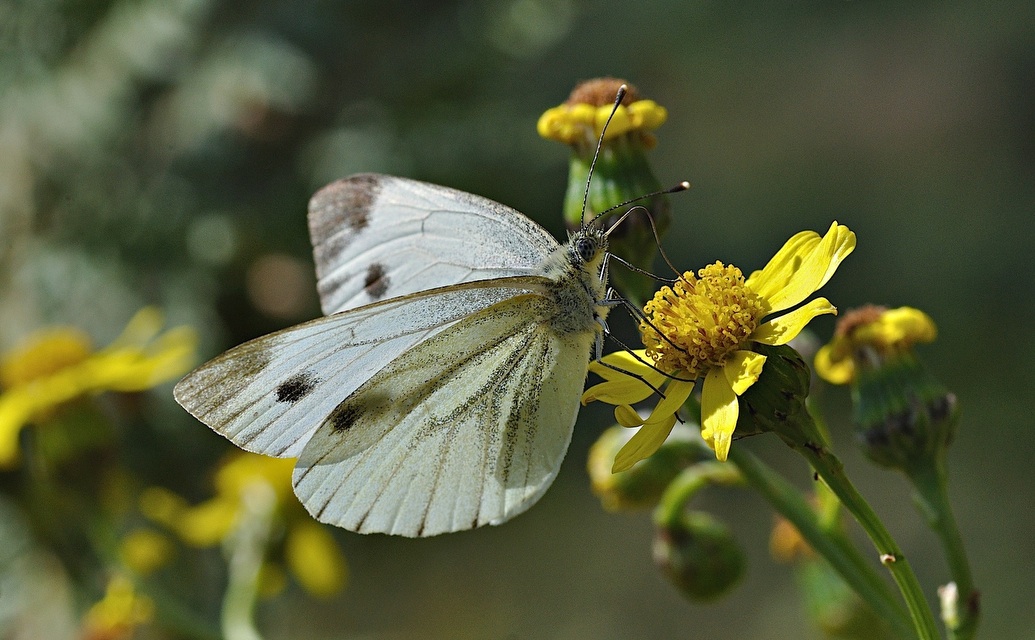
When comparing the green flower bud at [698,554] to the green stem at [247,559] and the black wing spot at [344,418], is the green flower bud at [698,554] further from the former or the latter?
the green stem at [247,559]

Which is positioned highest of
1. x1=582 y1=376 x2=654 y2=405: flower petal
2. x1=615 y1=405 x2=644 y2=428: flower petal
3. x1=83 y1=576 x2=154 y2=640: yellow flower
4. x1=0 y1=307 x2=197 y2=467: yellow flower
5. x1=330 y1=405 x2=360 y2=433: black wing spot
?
x1=615 y1=405 x2=644 y2=428: flower petal

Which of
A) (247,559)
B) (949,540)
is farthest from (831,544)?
(247,559)

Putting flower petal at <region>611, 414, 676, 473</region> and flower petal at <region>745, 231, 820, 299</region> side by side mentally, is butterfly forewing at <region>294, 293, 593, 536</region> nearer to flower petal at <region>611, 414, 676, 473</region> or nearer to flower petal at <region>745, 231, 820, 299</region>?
flower petal at <region>611, 414, 676, 473</region>

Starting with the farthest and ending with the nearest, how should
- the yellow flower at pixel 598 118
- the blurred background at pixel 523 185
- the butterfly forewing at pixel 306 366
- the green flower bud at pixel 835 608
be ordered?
the blurred background at pixel 523 185 < the green flower bud at pixel 835 608 < the yellow flower at pixel 598 118 < the butterfly forewing at pixel 306 366

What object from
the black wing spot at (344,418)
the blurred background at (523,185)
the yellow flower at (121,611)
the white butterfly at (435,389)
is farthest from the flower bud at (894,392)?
the yellow flower at (121,611)

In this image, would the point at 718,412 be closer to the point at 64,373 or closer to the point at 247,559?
the point at 247,559

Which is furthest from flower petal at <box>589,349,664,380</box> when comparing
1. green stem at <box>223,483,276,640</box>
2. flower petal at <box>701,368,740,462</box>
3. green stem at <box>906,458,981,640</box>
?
green stem at <box>223,483,276,640</box>
